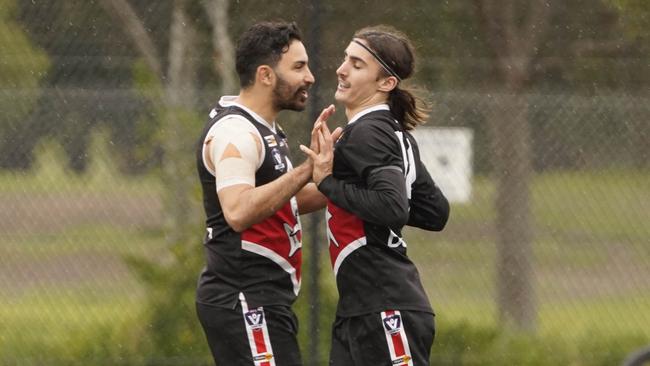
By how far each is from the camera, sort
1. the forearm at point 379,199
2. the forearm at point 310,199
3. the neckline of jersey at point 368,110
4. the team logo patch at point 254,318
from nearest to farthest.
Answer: the forearm at point 379,199 → the neckline of jersey at point 368,110 → the team logo patch at point 254,318 → the forearm at point 310,199

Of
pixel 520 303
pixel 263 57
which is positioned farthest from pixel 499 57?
pixel 263 57

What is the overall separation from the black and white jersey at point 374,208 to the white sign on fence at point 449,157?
8.42 ft

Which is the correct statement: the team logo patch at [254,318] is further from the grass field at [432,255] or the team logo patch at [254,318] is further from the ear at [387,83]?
the grass field at [432,255]

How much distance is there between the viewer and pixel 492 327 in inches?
300

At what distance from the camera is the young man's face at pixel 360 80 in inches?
193

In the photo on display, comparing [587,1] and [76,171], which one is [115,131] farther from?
[587,1]

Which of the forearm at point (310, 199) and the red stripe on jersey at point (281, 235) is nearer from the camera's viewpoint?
the red stripe on jersey at point (281, 235)

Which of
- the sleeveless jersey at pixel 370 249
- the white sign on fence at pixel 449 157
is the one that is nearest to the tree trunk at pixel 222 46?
the white sign on fence at pixel 449 157

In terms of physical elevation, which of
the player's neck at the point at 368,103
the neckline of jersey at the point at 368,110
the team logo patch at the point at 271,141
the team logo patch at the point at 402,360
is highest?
the player's neck at the point at 368,103

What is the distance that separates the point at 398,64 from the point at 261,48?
59 cm

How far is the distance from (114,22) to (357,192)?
324 cm

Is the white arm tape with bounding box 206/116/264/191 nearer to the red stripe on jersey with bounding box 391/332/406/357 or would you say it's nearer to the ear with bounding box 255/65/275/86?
the ear with bounding box 255/65/275/86

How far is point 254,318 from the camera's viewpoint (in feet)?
16.3

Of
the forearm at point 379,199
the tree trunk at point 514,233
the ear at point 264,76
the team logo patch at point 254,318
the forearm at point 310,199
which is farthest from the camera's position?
the tree trunk at point 514,233
